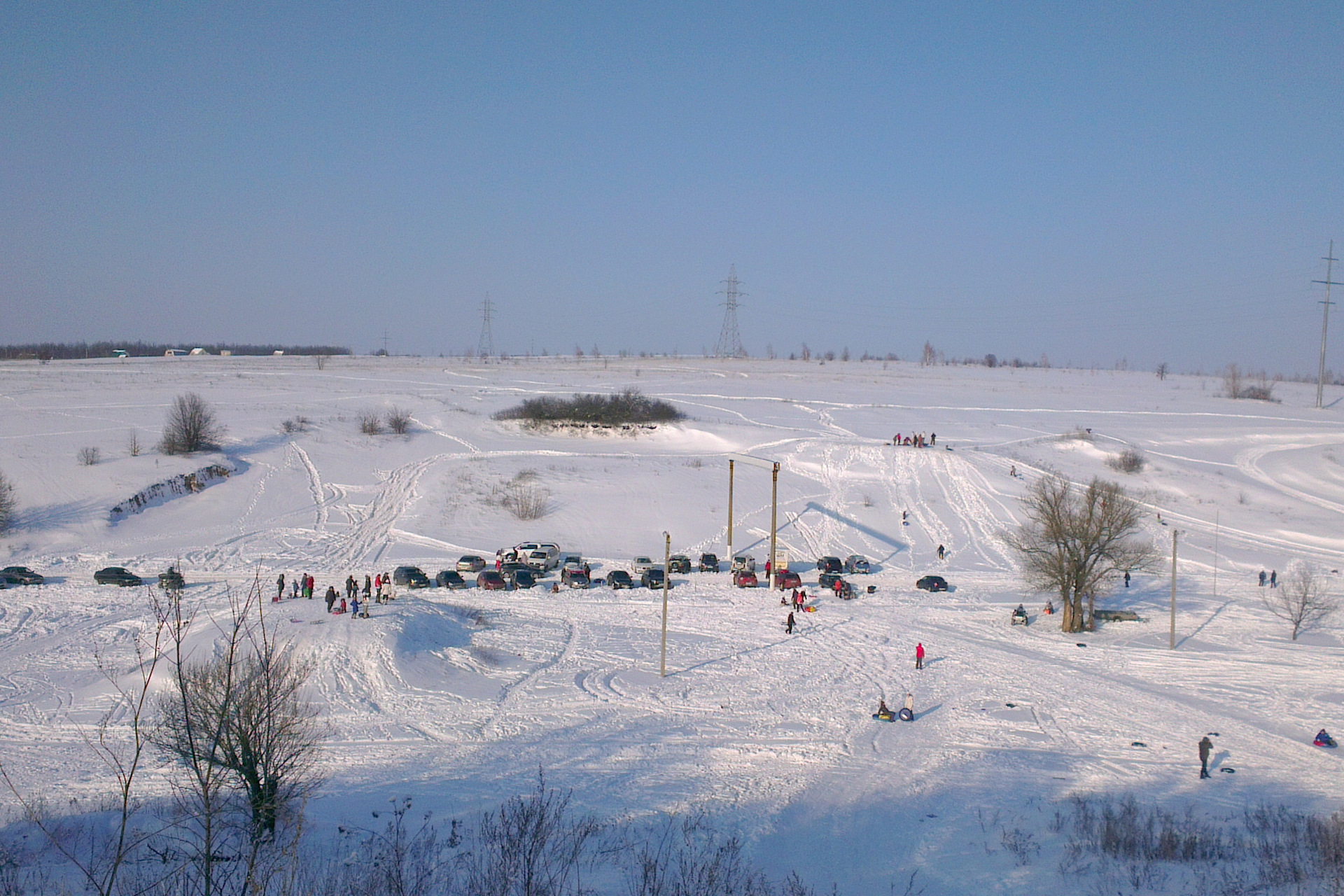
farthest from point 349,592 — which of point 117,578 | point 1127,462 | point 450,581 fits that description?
point 1127,462

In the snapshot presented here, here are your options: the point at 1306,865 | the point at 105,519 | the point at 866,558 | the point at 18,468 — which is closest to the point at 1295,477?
the point at 866,558

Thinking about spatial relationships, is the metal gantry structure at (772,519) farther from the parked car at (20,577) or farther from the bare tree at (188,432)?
the bare tree at (188,432)

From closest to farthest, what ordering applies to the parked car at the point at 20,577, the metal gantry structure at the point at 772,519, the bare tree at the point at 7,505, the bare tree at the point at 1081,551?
1. the bare tree at the point at 1081,551
2. the parked car at the point at 20,577
3. the metal gantry structure at the point at 772,519
4. the bare tree at the point at 7,505

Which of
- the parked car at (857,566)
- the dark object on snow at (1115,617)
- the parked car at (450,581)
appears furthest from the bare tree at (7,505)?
the dark object on snow at (1115,617)

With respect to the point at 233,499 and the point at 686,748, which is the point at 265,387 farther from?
the point at 686,748

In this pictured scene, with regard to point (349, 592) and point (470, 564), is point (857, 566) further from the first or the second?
point (349, 592)
